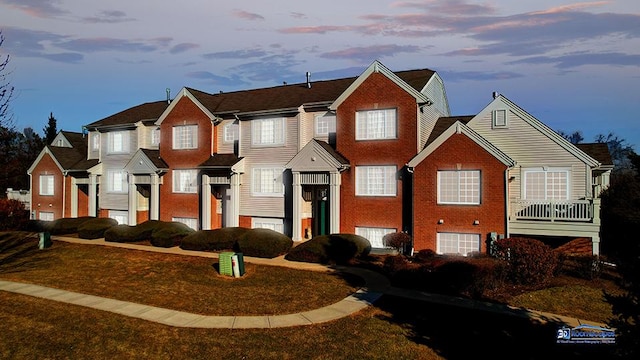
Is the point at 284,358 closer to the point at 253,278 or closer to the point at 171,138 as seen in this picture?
the point at 253,278

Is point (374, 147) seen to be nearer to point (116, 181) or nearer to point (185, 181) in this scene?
point (185, 181)

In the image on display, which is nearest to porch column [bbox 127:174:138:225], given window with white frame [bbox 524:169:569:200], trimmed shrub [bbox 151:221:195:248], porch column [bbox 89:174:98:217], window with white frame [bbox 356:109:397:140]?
porch column [bbox 89:174:98:217]

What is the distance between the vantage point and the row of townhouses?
70.5ft

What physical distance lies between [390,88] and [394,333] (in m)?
16.0

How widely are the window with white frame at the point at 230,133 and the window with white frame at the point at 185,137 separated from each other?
91.2 inches

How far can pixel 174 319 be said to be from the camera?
1280 cm

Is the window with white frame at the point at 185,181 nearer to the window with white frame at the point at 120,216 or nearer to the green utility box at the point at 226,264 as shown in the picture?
the window with white frame at the point at 120,216

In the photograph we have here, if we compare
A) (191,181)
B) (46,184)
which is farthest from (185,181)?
(46,184)

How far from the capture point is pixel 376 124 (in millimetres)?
25000

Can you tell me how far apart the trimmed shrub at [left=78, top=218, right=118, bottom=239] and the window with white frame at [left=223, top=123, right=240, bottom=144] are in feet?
33.7

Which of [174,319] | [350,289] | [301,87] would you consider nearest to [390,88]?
[301,87]

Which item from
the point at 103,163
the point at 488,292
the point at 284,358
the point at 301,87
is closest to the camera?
the point at 284,358

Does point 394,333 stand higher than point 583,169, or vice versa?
point 583,169

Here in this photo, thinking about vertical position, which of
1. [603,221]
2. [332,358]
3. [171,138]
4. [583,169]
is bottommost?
[332,358]
